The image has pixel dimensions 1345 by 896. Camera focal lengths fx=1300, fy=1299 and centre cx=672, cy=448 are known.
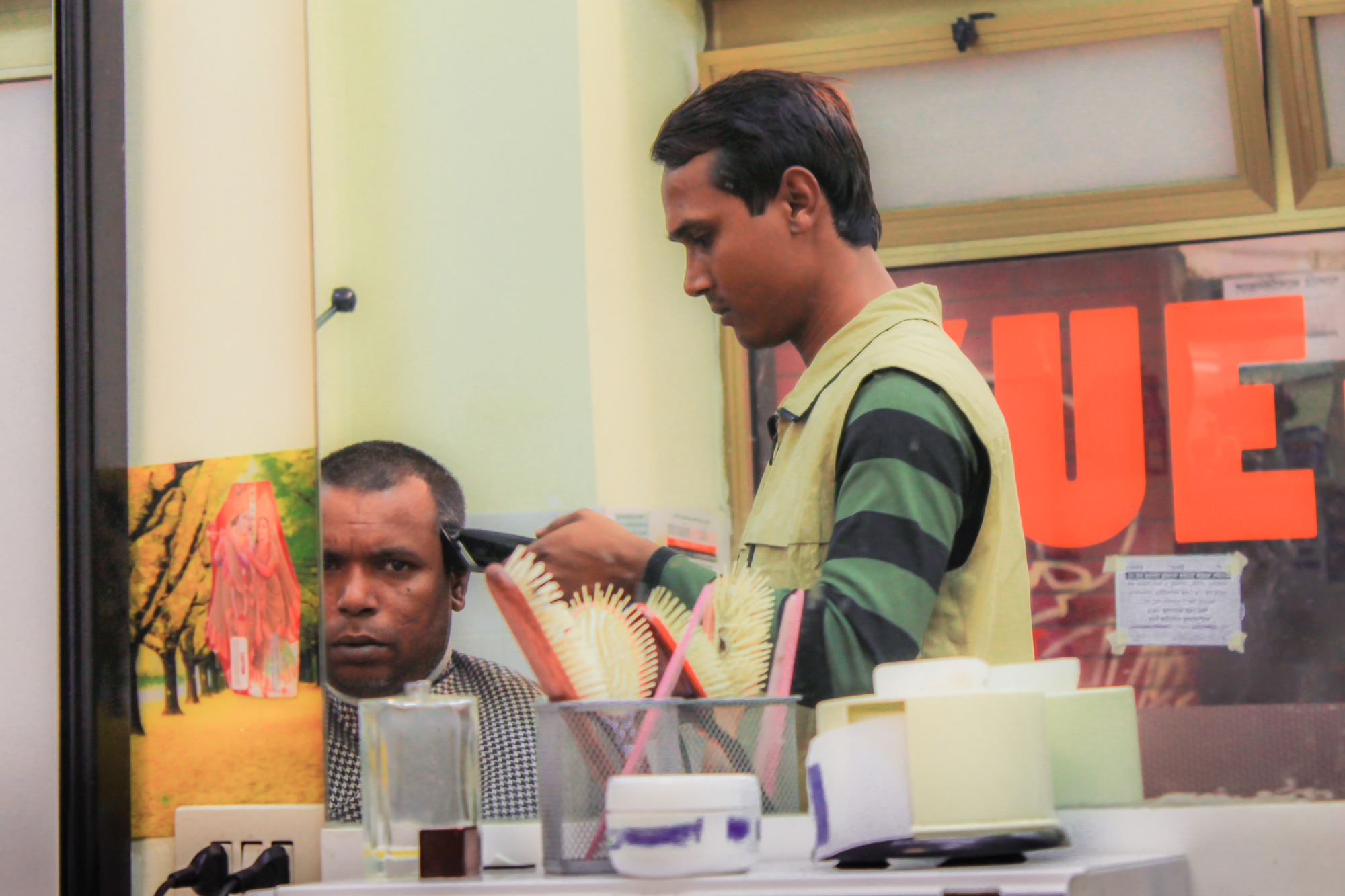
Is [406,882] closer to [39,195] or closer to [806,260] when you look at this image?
[806,260]

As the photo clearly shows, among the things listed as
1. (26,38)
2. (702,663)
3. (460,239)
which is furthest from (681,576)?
(26,38)

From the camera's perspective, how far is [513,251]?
1489mm

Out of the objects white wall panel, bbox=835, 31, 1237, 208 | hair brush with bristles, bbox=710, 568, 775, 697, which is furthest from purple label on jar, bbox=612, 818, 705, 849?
white wall panel, bbox=835, 31, 1237, 208

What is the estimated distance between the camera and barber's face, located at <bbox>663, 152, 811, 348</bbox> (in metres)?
1.35

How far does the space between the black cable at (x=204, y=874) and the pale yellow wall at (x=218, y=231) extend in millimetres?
478

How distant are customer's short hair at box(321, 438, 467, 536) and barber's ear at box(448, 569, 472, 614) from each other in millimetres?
45

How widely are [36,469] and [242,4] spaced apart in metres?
0.66

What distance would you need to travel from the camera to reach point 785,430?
135 centimetres

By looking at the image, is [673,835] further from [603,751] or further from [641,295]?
[641,295]

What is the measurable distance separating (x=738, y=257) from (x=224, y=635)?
778mm

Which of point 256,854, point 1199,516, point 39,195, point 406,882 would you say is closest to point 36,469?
point 39,195

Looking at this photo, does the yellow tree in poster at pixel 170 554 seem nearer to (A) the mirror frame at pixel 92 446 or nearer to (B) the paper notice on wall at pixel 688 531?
(A) the mirror frame at pixel 92 446

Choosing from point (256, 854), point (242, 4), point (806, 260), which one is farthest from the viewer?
point (242, 4)

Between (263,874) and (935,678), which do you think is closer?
(935,678)
